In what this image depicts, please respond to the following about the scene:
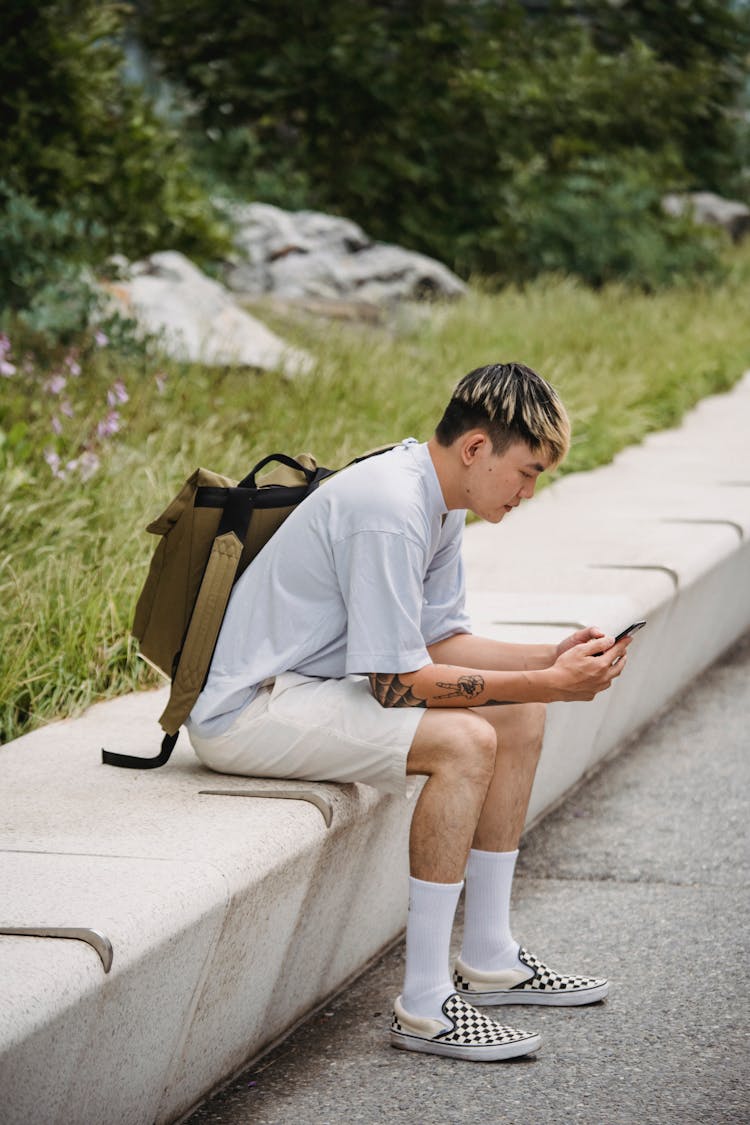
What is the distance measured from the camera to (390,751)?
3.30 metres

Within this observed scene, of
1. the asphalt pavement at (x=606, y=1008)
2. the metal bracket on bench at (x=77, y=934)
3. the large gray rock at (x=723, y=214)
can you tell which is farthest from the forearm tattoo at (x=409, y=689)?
the large gray rock at (x=723, y=214)

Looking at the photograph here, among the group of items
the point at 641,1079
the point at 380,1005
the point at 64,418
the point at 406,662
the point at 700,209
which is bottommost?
the point at 700,209

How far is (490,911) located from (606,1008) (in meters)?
0.33

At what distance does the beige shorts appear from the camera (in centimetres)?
331

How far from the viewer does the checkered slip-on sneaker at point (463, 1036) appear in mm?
3184

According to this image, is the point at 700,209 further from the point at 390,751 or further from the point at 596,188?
the point at 390,751

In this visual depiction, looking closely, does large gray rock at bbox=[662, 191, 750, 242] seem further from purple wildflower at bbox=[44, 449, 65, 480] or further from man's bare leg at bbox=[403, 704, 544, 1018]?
man's bare leg at bbox=[403, 704, 544, 1018]

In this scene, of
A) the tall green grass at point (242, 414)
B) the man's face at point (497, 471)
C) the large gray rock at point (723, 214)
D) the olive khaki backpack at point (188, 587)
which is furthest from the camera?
the large gray rock at point (723, 214)

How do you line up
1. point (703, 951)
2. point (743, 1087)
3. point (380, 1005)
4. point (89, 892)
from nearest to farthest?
point (89, 892)
point (743, 1087)
point (380, 1005)
point (703, 951)

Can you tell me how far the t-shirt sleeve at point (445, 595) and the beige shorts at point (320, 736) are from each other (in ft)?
1.16

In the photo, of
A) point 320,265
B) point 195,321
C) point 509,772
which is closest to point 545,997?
point 509,772

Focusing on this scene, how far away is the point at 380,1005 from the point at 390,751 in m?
0.63

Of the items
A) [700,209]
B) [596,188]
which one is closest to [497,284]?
[596,188]

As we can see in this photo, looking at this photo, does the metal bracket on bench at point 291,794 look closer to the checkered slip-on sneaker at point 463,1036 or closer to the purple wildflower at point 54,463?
the checkered slip-on sneaker at point 463,1036
